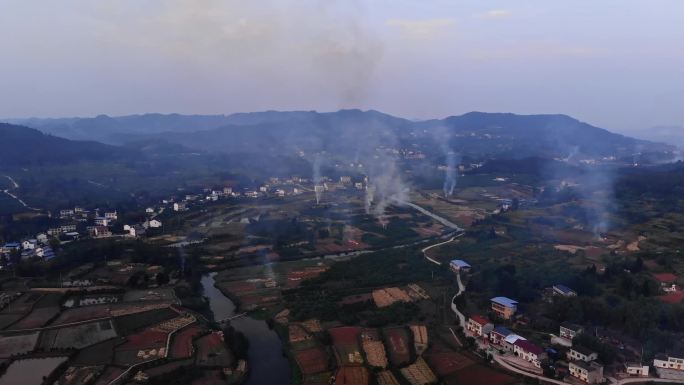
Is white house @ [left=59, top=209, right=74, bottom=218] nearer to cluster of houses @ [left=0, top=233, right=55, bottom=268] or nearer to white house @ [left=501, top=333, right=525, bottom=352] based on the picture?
cluster of houses @ [left=0, top=233, right=55, bottom=268]

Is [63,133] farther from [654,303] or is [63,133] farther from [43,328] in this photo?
[654,303]

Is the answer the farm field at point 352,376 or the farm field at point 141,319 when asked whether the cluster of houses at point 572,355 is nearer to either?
the farm field at point 352,376

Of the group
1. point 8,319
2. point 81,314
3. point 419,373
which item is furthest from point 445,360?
point 8,319

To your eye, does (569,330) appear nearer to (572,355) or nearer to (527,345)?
(572,355)

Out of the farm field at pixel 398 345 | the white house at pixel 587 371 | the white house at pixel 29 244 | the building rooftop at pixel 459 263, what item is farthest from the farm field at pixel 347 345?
the white house at pixel 29 244

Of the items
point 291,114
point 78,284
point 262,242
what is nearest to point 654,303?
point 262,242
